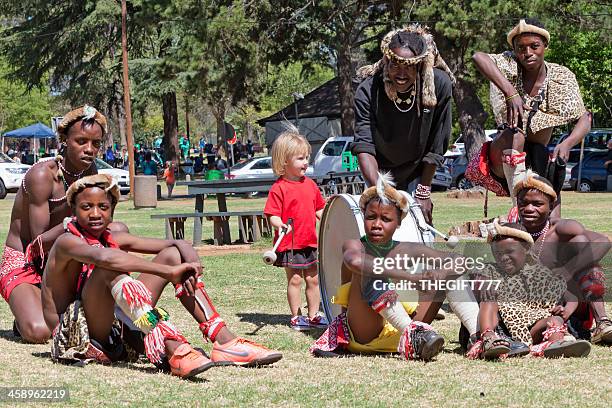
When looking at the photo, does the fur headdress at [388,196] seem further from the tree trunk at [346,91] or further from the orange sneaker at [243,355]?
the tree trunk at [346,91]

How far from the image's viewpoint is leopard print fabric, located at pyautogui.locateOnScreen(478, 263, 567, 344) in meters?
6.11

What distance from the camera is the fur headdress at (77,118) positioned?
23.0 feet

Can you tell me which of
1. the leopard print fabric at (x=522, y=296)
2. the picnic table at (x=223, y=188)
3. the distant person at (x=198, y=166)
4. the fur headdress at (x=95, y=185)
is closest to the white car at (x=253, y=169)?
the distant person at (x=198, y=166)

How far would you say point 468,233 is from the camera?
589 inches

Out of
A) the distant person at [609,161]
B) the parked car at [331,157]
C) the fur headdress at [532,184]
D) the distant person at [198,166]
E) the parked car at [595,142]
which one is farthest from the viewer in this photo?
the distant person at [198,166]

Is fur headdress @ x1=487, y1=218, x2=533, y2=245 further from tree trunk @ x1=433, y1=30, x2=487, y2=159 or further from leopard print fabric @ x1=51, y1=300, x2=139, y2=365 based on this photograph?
tree trunk @ x1=433, y1=30, x2=487, y2=159

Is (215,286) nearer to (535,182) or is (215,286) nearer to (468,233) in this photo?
(535,182)

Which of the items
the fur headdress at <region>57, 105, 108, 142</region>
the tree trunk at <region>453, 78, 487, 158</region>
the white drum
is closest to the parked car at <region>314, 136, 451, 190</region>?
the tree trunk at <region>453, 78, 487, 158</region>

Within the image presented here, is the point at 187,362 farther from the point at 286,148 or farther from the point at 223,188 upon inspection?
the point at 223,188

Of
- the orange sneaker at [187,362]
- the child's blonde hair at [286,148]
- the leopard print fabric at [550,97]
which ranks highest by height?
the leopard print fabric at [550,97]

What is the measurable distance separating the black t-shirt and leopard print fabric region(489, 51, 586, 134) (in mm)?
393

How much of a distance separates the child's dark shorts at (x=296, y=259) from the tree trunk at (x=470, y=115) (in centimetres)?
2589

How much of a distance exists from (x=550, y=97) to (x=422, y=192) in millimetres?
1124

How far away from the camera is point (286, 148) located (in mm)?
7871
